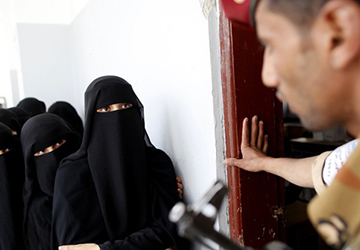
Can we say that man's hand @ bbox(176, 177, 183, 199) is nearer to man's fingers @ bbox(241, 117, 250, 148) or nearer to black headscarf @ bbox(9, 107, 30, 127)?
man's fingers @ bbox(241, 117, 250, 148)

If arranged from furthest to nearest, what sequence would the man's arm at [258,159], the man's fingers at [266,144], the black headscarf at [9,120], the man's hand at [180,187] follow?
the black headscarf at [9,120], the man's hand at [180,187], the man's fingers at [266,144], the man's arm at [258,159]

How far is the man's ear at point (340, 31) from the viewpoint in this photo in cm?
38

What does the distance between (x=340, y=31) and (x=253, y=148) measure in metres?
0.65

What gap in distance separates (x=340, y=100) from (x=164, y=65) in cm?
105

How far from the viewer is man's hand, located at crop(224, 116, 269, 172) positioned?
997mm

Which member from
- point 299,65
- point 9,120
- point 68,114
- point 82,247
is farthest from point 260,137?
point 68,114

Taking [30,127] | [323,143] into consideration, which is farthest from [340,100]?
[323,143]

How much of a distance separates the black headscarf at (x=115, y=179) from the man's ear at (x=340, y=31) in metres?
0.98

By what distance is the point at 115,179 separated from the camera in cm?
125

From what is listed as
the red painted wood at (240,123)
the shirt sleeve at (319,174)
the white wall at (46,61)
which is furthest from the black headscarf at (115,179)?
the white wall at (46,61)

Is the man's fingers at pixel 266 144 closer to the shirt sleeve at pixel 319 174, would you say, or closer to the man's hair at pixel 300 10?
the shirt sleeve at pixel 319 174

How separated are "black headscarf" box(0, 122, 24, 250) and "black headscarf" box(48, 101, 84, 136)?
49.4 inches

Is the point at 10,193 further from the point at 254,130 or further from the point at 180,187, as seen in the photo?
the point at 254,130

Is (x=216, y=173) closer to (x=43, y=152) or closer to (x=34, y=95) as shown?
(x=43, y=152)
